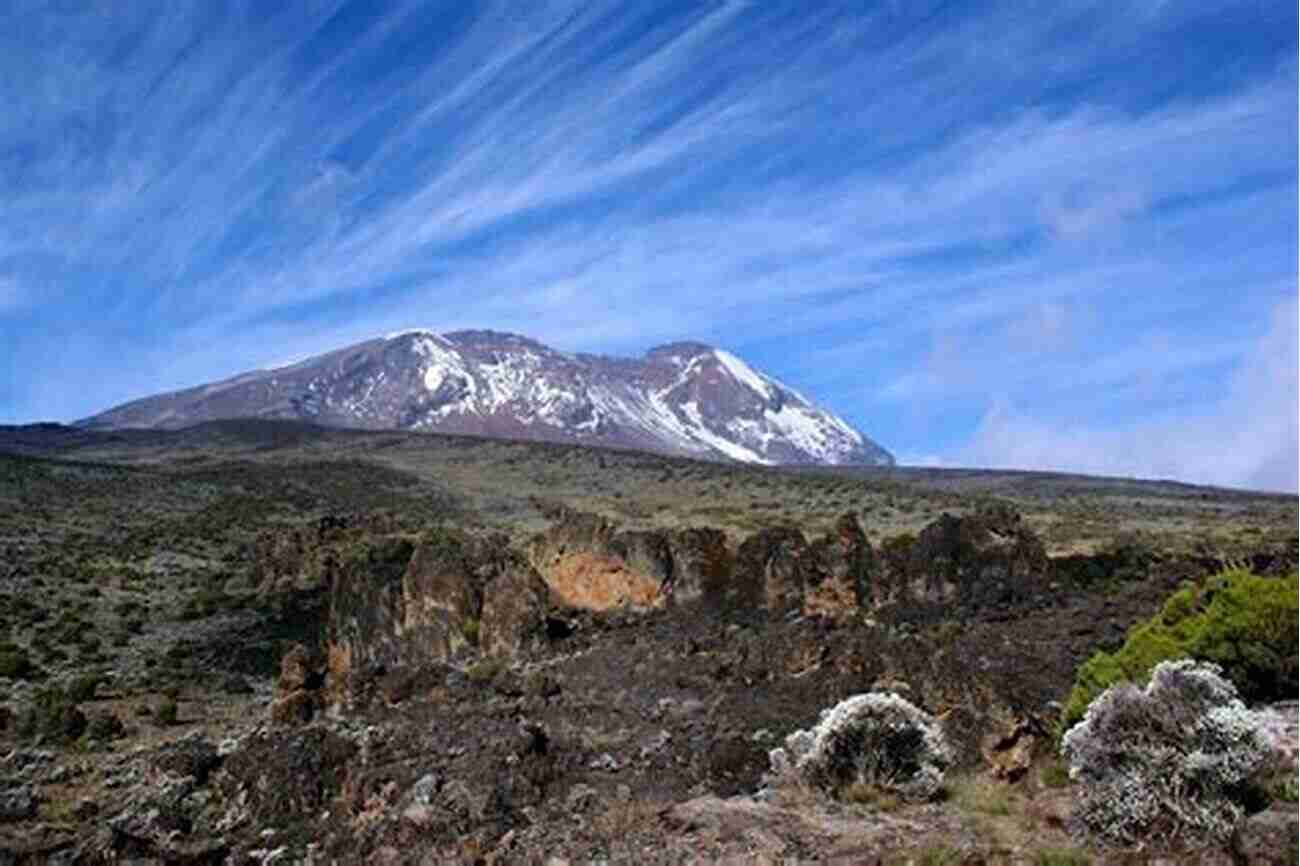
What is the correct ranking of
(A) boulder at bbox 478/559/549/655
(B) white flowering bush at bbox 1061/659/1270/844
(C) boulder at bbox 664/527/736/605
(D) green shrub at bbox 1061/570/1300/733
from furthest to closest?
(C) boulder at bbox 664/527/736/605
(A) boulder at bbox 478/559/549/655
(D) green shrub at bbox 1061/570/1300/733
(B) white flowering bush at bbox 1061/659/1270/844

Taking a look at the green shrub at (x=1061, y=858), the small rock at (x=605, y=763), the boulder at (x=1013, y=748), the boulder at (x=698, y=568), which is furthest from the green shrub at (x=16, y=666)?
the green shrub at (x=1061, y=858)

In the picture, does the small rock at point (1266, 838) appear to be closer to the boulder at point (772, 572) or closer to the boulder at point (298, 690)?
the boulder at point (298, 690)

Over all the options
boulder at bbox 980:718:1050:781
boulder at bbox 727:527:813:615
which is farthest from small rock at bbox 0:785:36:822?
boulder at bbox 727:527:813:615

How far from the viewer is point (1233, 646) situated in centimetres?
1853

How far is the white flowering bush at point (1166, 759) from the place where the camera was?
41.2 ft

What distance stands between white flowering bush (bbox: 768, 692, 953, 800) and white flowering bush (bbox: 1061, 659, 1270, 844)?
6.59ft

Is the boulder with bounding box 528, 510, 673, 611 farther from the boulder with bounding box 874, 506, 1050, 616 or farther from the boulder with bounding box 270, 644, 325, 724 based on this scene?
the boulder with bounding box 270, 644, 325, 724

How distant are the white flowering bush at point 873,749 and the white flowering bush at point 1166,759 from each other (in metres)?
2.01

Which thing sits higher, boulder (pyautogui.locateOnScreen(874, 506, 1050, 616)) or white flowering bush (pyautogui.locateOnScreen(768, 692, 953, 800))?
boulder (pyautogui.locateOnScreen(874, 506, 1050, 616))

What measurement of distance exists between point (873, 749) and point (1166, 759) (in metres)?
3.56

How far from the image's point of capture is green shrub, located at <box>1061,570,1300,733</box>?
17953 millimetres

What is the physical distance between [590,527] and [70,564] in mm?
23726

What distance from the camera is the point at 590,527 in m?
41.3

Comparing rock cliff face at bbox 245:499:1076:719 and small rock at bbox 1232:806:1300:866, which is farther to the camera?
rock cliff face at bbox 245:499:1076:719
